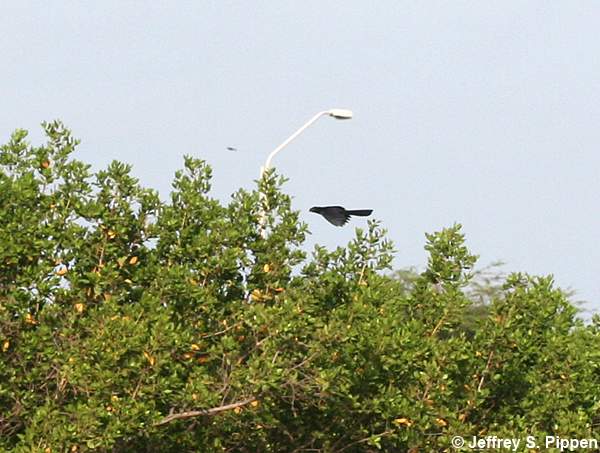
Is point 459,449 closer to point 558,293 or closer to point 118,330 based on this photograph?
point 558,293

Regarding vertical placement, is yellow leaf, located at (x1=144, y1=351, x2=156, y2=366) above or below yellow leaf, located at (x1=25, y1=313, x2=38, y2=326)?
below

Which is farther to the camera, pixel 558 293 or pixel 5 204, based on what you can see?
pixel 558 293

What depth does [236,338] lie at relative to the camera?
16594mm

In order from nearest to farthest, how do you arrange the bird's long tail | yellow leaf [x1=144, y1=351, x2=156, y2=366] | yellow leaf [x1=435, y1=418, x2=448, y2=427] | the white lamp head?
yellow leaf [x1=144, y1=351, x2=156, y2=366], yellow leaf [x1=435, y1=418, x2=448, y2=427], the bird's long tail, the white lamp head

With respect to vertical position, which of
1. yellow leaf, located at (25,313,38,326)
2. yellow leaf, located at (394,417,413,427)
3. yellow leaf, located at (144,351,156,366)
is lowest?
yellow leaf, located at (394,417,413,427)

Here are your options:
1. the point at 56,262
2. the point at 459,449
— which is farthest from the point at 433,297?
the point at 56,262

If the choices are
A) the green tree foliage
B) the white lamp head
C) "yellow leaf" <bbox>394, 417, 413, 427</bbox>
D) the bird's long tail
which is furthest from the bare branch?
the white lamp head

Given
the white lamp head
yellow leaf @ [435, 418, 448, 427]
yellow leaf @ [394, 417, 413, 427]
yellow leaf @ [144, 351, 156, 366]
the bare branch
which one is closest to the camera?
yellow leaf @ [144, 351, 156, 366]

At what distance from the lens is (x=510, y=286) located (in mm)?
17766

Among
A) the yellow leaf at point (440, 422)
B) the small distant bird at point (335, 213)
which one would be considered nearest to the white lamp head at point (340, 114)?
the small distant bird at point (335, 213)

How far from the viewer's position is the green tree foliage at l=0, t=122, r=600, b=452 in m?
15.2

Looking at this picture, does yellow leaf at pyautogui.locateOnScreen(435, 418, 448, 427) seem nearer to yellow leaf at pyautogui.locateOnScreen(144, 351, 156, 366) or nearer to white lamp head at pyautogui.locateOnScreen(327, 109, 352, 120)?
yellow leaf at pyautogui.locateOnScreen(144, 351, 156, 366)

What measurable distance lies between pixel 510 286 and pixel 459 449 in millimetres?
2547

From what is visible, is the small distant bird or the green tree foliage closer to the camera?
the green tree foliage
